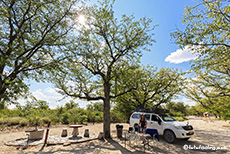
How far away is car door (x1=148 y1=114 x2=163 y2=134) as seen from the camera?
1012cm

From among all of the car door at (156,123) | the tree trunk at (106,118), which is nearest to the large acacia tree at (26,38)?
the tree trunk at (106,118)

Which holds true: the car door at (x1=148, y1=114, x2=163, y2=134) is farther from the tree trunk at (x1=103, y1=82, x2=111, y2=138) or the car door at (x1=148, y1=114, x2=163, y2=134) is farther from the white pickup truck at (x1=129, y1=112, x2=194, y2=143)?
the tree trunk at (x1=103, y1=82, x2=111, y2=138)

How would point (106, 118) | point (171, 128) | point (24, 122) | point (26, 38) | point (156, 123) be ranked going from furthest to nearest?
point (24, 122) → point (106, 118) → point (156, 123) → point (171, 128) → point (26, 38)

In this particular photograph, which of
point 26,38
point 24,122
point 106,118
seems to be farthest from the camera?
point 24,122

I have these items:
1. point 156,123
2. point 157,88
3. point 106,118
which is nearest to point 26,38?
point 106,118

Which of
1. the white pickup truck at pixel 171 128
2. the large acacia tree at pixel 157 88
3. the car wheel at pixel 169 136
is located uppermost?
the large acacia tree at pixel 157 88

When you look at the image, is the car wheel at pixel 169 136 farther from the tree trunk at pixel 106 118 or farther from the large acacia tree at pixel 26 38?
the large acacia tree at pixel 26 38

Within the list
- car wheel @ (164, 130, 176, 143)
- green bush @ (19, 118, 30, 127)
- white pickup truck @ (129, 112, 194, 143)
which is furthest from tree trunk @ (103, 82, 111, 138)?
green bush @ (19, 118, 30, 127)

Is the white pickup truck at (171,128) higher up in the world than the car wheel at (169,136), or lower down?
higher up

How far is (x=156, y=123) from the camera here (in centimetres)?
1055

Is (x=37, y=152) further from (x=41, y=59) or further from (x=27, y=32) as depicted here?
(x=27, y=32)

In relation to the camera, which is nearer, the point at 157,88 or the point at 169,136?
the point at 169,136

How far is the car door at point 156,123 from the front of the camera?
10.1 m

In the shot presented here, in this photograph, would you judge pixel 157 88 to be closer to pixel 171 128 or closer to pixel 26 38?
pixel 171 128
